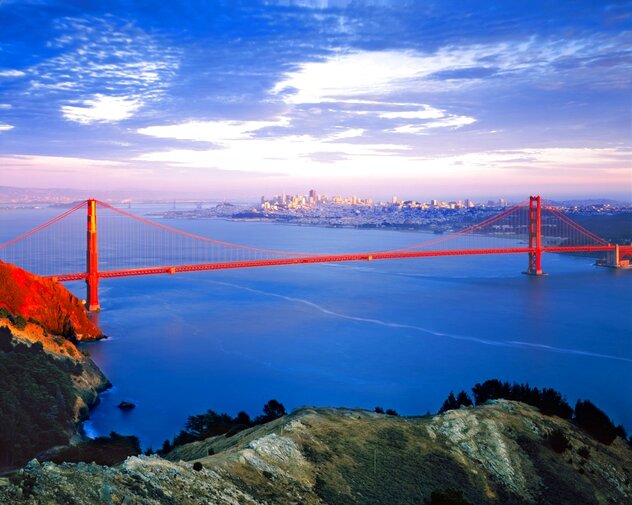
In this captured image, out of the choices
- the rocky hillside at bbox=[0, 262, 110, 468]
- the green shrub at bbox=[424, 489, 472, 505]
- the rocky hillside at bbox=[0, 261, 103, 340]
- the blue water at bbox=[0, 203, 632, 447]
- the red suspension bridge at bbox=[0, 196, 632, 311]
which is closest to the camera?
the green shrub at bbox=[424, 489, 472, 505]

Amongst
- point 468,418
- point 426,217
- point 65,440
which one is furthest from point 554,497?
point 426,217

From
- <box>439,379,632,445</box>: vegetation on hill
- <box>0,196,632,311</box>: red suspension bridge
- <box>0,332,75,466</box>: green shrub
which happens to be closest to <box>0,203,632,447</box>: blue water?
<box>0,332,75,466</box>: green shrub

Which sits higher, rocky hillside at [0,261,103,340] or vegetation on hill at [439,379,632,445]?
rocky hillside at [0,261,103,340]

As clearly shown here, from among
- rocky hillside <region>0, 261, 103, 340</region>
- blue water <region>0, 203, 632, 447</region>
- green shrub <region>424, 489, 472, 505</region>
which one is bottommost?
blue water <region>0, 203, 632, 447</region>

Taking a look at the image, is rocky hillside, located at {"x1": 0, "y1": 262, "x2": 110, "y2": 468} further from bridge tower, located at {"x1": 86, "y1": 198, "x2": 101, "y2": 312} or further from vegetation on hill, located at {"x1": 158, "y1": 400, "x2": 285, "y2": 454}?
bridge tower, located at {"x1": 86, "y1": 198, "x2": 101, "y2": 312}

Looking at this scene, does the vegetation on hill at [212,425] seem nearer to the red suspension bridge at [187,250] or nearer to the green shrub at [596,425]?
the green shrub at [596,425]

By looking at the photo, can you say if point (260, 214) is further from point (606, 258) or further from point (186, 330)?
point (186, 330)
